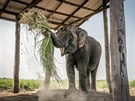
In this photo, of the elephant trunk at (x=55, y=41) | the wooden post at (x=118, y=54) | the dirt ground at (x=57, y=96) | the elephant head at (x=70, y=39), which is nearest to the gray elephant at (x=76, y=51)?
the elephant head at (x=70, y=39)

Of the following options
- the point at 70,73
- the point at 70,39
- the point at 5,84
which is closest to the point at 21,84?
the point at 5,84

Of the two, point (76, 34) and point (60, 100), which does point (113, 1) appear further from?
point (60, 100)

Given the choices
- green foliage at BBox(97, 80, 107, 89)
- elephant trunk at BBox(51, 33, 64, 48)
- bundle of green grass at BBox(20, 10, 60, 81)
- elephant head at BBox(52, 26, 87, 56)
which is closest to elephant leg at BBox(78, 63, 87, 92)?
elephant head at BBox(52, 26, 87, 56)

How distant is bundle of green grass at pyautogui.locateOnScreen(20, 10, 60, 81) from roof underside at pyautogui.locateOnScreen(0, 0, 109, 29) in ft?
12.2

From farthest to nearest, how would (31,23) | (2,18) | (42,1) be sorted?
(2,18) < (42,1) < (31,23)

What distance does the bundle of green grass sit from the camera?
4.89 meters

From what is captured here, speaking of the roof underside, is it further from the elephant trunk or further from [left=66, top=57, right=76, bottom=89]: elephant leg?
the elephant trunk

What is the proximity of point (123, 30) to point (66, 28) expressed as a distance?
1249 mm

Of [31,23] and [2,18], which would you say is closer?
[31,23]

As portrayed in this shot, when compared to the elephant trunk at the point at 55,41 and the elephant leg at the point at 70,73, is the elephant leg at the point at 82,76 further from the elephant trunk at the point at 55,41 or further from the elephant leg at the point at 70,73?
the elephant trunk at the point at 55,41

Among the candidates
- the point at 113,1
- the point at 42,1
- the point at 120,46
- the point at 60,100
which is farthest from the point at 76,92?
the point at 42,1

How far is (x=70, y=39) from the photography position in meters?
6.12

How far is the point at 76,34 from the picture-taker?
635 cm

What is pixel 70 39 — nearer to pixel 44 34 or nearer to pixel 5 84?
pixel 44 34
